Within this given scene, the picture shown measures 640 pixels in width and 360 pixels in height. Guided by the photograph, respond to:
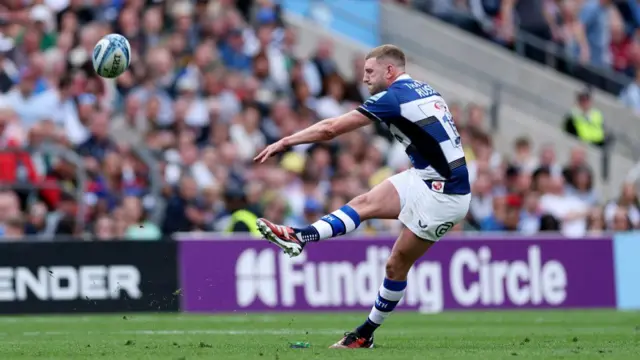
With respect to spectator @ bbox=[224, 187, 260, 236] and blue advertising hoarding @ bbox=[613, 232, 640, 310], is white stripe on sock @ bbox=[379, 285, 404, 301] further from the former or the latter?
blue advertising hoarding @ bbox=[613, 232, 640, 310]

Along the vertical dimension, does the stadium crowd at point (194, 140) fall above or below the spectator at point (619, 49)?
below

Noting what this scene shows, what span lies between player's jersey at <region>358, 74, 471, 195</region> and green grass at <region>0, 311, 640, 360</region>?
1.33 meters

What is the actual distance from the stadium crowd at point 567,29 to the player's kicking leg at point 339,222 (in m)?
14.9

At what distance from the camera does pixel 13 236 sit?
1725 cm

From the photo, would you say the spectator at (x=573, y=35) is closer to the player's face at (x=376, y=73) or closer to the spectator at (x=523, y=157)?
the spectator at (x=523, y=157)

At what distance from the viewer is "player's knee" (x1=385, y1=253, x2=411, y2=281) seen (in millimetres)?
11305

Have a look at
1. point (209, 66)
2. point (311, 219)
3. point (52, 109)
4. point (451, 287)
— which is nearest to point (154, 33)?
point (209, 66)

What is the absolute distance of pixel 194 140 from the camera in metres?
19.8

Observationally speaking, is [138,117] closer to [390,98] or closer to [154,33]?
[154,33]

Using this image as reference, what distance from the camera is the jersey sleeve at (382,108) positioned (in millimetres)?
10781

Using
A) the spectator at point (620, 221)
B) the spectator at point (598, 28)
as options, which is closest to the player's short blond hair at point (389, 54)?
the spectator at point (620, 221)

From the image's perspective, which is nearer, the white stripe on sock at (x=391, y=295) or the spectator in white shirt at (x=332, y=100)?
the white stripe on sock at (x=391, y=295)

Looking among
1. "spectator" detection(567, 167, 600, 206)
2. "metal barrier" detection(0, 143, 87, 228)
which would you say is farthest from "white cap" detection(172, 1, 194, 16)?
"spectator" detection(567, 167, 600, 206)

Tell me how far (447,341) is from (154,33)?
9.75 metres
